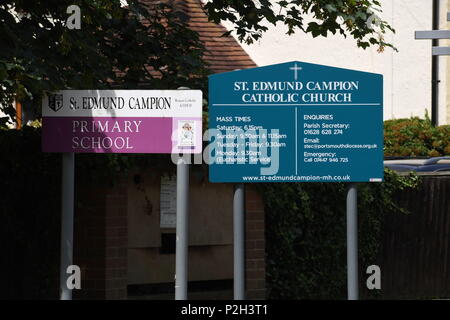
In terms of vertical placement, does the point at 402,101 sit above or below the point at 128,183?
above

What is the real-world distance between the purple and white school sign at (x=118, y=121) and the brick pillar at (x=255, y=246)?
14.1 feet

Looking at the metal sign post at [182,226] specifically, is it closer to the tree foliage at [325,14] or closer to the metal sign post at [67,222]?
the metal sign post at [67,222]

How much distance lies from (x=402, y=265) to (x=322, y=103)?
7.26m

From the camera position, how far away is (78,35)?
10.2m

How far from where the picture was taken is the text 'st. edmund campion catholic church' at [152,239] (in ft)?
40.1

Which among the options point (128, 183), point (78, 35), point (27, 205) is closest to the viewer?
point (78, 35)

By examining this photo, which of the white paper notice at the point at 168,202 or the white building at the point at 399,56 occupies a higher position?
the white building at the point at 399,56

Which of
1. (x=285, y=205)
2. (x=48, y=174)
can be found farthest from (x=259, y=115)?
(x=285, y=205)

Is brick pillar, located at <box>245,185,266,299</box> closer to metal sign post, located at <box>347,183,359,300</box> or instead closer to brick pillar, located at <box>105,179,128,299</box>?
brick pillar, located at <box>105,179,128,299</box>

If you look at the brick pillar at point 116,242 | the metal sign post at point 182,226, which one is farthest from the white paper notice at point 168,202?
the metal sign post at point 182,226

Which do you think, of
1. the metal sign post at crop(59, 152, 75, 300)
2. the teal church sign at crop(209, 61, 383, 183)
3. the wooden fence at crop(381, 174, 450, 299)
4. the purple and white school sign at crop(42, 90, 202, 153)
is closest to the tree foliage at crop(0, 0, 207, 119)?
the purple and white school sign at crop(42, 90, 202, 153)

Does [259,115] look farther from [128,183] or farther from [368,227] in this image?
[368,227]

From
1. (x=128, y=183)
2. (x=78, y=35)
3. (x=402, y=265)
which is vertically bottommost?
(x=402, y=265)

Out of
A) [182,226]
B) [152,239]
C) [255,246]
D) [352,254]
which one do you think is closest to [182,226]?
[182,226]
